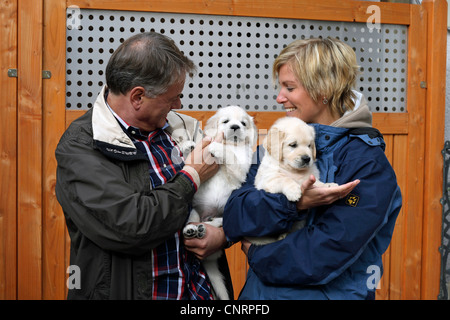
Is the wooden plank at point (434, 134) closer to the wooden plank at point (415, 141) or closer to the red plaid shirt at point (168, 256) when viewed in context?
the wooden plank at point (415, 141)

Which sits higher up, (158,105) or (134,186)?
(158,105)

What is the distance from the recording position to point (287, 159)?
1.88 metres

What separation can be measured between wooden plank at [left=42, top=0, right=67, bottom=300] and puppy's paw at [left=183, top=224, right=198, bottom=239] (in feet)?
4.28

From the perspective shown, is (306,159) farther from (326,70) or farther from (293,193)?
(326,70)

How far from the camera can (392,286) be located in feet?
10.8

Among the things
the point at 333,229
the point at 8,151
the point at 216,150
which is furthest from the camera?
the point at 8,151

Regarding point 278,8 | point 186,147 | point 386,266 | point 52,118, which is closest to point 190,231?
point 186,147

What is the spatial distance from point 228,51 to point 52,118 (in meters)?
1.17

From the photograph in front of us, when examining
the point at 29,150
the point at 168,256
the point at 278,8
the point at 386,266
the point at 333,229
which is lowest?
the point at 386,266

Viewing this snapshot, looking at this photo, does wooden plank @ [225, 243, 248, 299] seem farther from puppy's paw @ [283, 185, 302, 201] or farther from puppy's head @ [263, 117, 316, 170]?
puppy's paw @ [283, 185, 302, 201]

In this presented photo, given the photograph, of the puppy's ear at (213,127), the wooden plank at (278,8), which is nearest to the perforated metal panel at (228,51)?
the wooden plank at (278,8)

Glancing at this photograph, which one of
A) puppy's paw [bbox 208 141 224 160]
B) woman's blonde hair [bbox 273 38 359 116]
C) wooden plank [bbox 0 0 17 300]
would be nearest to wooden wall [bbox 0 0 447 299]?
wooden plank [bbox 0 0 17 300]

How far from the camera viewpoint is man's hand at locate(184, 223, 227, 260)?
1.77 metres
